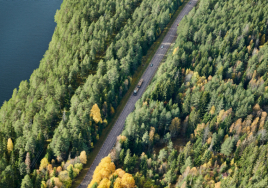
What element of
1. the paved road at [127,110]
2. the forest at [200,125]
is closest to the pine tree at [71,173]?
the paved road at [127,110]

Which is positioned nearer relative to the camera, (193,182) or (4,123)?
(193,182)

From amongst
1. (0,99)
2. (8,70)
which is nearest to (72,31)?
(8,70)

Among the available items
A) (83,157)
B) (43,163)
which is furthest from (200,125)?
(43,163)

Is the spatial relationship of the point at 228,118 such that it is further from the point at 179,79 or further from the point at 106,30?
the point at 106,30

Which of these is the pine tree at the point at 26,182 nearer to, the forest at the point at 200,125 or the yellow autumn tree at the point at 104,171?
the yellow autumn tree at the point at 104,171

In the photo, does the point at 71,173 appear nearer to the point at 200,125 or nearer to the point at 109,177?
the point at 109,177
